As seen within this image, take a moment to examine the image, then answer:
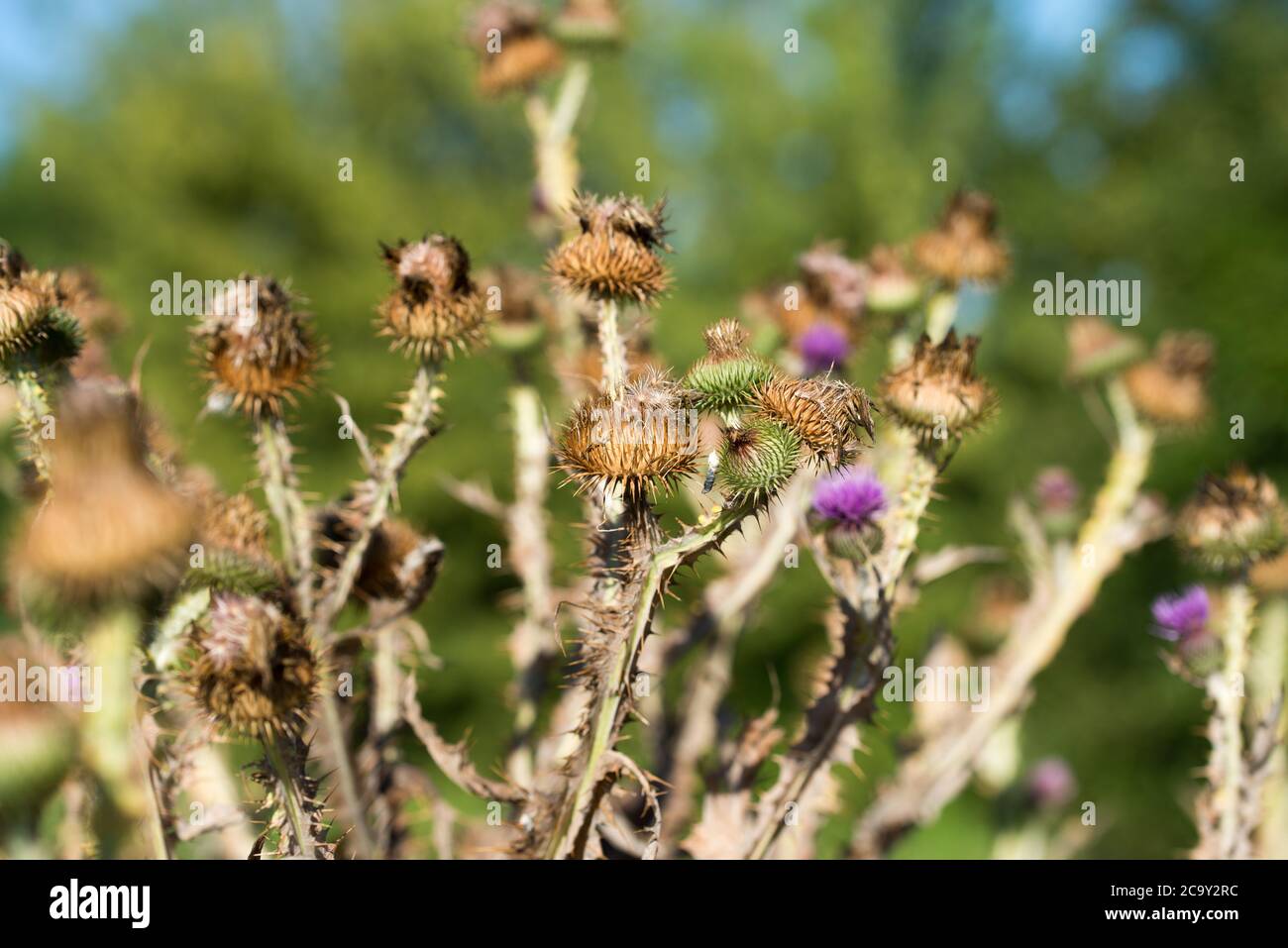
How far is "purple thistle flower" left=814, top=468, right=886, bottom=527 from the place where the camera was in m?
1.74

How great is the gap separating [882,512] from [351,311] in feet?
40.9

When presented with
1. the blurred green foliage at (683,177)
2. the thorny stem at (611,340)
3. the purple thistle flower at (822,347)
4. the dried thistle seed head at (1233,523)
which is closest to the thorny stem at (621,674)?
the thorny stem at (611,340)

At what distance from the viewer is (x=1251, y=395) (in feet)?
19.2

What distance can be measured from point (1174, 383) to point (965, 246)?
852 millimetres

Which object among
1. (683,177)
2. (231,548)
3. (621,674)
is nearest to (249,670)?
(231,548)

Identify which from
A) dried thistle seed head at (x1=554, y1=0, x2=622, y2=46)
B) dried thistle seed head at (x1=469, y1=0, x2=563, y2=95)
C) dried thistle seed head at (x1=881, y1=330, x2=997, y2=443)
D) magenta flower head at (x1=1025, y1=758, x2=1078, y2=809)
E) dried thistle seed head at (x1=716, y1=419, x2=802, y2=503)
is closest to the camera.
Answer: dried thistle seed head at (x1=716, y1=419, x2=802, y2=503)

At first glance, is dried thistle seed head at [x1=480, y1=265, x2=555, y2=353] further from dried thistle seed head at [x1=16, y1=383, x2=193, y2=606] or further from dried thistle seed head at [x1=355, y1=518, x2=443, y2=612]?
dried thistle seed head at [x1=16, y1=383, x2=193, y2=606]

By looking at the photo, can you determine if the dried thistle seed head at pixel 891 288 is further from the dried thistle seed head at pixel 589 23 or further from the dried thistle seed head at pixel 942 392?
the dried thistle seed head at pixel 589 23

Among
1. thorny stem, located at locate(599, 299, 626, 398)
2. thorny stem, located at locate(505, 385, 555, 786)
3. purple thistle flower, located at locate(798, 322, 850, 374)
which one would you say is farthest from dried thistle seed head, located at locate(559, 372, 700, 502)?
purple thistle flower, located at locate(798, 322, 850, 374)

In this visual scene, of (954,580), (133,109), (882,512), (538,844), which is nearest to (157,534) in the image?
(538,844)

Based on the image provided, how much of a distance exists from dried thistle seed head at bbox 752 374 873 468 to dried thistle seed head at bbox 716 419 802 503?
0.02m

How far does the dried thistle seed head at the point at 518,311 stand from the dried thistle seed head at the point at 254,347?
72cm

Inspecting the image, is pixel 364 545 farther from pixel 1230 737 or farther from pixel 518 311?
pixel 1230 737
